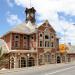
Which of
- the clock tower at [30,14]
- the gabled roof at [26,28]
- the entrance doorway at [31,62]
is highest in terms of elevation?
the clock tower at [30,14]

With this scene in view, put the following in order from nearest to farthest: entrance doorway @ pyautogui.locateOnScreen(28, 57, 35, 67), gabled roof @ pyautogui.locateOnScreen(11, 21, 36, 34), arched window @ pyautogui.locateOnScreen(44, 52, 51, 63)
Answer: entrance doorway @ pyautogui.locateOnScreen(28, 57, 35, 67)
gabled roof @ pyautogui.locateOnScreen(11, 21, 36, 34)
arched window @ pyautogui.locateOnScreen(44, 52, 51, 63)

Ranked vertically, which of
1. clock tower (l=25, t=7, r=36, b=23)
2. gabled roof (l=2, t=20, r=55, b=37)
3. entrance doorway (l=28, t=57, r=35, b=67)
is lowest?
entrance doorway (l=28, t=57, r=35, b=67)

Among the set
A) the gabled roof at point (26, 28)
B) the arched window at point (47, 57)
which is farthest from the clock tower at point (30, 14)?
the arched window at point (47, 57)

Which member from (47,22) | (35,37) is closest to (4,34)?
(35,37)

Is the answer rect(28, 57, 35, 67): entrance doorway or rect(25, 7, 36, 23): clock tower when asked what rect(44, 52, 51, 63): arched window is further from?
rect(25, 7, 36, 23): clock tower

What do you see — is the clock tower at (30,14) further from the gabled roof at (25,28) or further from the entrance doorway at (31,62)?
the entrance doorway at (31,62)

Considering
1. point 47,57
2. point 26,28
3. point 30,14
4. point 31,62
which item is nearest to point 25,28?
point 26,28

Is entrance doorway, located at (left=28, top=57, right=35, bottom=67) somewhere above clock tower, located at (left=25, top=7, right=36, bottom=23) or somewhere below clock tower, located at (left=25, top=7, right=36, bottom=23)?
below

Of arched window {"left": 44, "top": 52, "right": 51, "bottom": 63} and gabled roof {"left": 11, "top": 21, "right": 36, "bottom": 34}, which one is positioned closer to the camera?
gabled roof {"left": 11, "top": 21, "right": 36, "bottom": 34}

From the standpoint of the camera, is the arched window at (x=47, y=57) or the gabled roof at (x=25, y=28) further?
the arched window at (x=47, y=57)

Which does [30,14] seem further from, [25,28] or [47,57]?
[47,57]

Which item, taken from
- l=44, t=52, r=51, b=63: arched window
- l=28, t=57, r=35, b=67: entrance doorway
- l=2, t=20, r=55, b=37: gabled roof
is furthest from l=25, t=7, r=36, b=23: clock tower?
l=28, t=57, r=35, b=67: entrance doorway

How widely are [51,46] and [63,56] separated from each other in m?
7.14

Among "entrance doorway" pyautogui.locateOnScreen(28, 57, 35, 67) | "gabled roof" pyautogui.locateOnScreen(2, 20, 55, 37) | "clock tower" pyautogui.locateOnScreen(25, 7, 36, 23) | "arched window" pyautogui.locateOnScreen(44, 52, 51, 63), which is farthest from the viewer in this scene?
"clock tower" pyautogui.locateOnScreen(25, 7, 36, 23)
